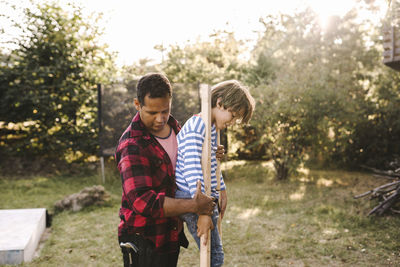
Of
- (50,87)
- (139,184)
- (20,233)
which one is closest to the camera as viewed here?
(139,184)

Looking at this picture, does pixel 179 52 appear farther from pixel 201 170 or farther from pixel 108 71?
pixel 201 170

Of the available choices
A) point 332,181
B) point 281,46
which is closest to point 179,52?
point 281,46

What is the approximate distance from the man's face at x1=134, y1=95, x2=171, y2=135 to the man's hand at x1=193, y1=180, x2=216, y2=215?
41 centimetres

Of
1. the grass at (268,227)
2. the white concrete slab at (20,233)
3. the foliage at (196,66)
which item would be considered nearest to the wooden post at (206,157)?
the grass at (268,227)

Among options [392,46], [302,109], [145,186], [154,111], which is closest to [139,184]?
[145,186]

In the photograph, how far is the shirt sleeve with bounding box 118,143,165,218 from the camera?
1.75 meters

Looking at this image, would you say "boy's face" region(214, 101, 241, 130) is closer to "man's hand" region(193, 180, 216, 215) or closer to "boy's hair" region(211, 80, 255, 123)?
"boy's hair" region(211, 80, 255, 123)

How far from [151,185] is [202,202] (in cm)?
29

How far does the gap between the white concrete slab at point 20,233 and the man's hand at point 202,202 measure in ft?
11.0

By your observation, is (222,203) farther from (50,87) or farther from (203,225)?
(50,87)

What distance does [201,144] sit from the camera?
6.65 feet

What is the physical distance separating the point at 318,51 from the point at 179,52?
19.8 ft

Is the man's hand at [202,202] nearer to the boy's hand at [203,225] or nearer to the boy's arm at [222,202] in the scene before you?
the boy's hand at [203,225]

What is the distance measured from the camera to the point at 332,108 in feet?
27.9
